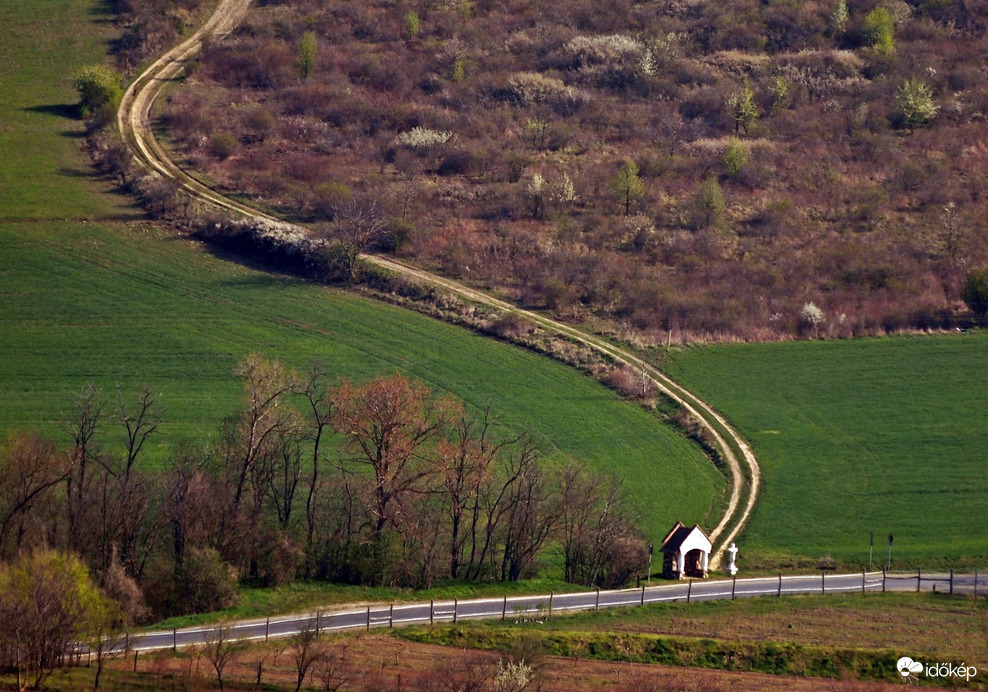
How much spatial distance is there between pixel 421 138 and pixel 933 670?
6996 centimetres

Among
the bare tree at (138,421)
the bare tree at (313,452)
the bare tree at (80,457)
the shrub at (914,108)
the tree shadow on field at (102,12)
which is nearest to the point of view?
the bare tree at (80,457)

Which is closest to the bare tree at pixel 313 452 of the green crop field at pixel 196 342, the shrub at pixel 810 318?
the green crop field at pixel 196 342

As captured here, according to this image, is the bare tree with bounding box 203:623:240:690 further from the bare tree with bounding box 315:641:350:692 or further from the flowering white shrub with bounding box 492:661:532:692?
the flowering white shrub with bounding box 492:661:532:692

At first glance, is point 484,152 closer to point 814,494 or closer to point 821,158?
point 821,158

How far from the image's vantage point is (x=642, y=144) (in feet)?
353

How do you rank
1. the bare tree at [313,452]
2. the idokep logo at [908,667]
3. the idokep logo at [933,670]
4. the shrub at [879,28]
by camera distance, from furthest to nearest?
the shrub at [879,28], the bare tree at [313,452], the idokep logo at [908,667], the idokep logo at [933,670]

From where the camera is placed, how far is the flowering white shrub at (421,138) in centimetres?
10488

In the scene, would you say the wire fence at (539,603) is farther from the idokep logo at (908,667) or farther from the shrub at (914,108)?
the shrub at (914,108)

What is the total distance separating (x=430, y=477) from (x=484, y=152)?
4794cm

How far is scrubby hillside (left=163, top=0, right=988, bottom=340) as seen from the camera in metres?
88.7

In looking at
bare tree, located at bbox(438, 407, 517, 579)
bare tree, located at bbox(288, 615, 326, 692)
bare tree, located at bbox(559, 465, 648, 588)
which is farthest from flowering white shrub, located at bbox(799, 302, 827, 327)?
bare tree, located at bbox(288, 615, 326, 692)

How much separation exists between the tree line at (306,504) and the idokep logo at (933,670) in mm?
15121

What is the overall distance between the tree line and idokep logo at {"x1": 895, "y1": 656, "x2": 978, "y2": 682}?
1512 centimetres

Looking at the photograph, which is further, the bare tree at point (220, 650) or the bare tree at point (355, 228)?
the bare tree at point (355, 228)
